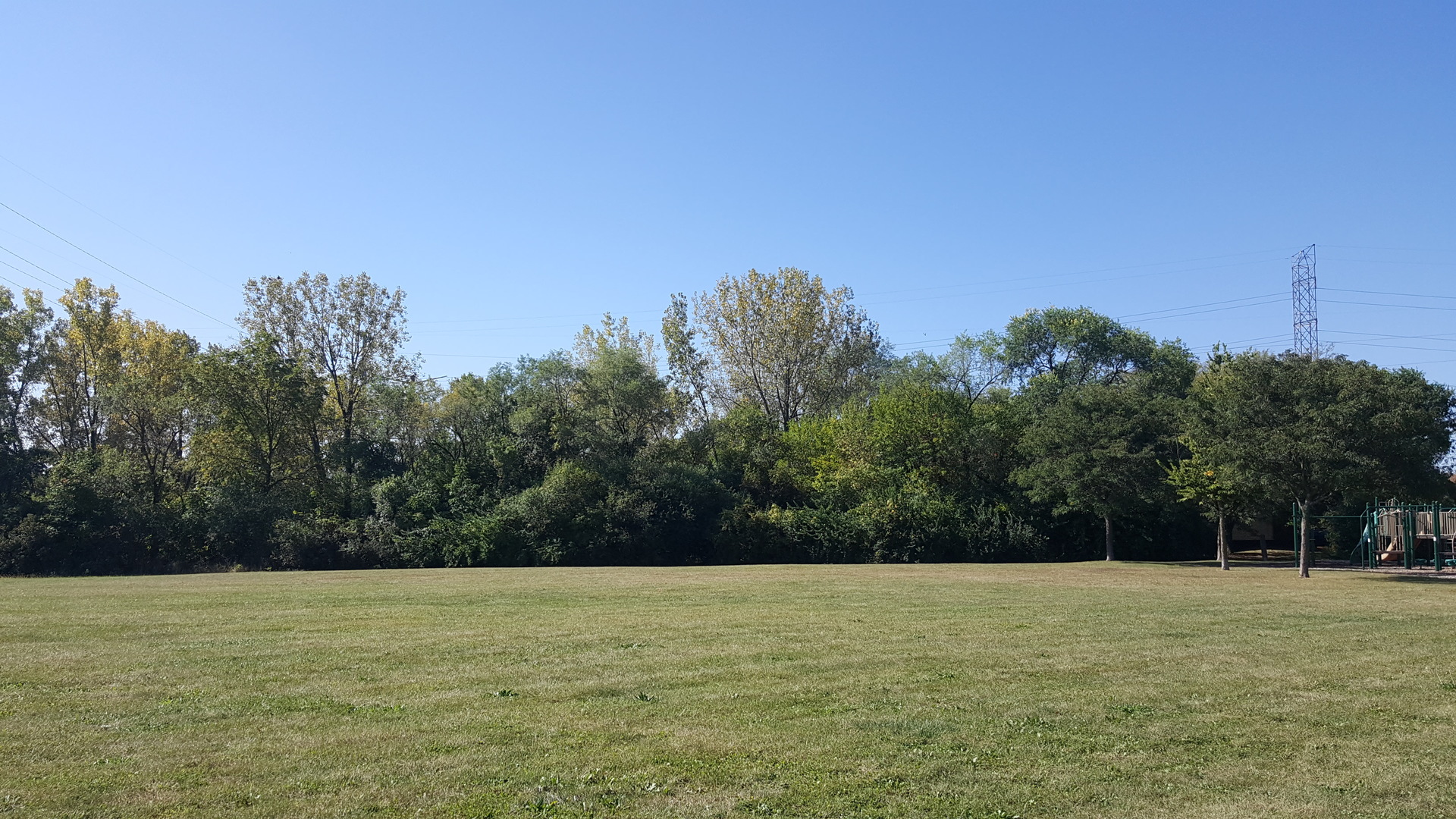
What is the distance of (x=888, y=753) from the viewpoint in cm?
786

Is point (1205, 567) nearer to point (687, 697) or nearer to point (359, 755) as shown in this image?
point (687, 697)

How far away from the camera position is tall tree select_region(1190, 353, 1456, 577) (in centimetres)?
2923

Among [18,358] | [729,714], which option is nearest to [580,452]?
[18,358]

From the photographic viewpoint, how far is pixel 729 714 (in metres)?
9.34

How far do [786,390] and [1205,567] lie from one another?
1086 inches

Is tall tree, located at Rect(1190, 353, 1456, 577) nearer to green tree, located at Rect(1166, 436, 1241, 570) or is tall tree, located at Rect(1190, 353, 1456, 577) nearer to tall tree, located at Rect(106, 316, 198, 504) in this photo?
green tree, located at Rect(1166, 436, 1241, 570)

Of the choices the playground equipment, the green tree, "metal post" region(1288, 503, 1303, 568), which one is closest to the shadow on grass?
the playground equipment

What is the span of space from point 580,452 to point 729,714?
159 feet

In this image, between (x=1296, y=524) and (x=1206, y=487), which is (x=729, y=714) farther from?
(x=1296, y=524)

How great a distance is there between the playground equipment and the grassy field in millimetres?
19869

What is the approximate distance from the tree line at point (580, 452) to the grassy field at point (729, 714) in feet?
85.0

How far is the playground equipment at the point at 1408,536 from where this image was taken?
35.1m

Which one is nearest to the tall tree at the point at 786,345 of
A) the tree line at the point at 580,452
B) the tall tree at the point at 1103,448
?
the tree line at the point at 580,452

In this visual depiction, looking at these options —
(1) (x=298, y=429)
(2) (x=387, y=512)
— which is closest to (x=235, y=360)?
(1) (x=298, y=429)
